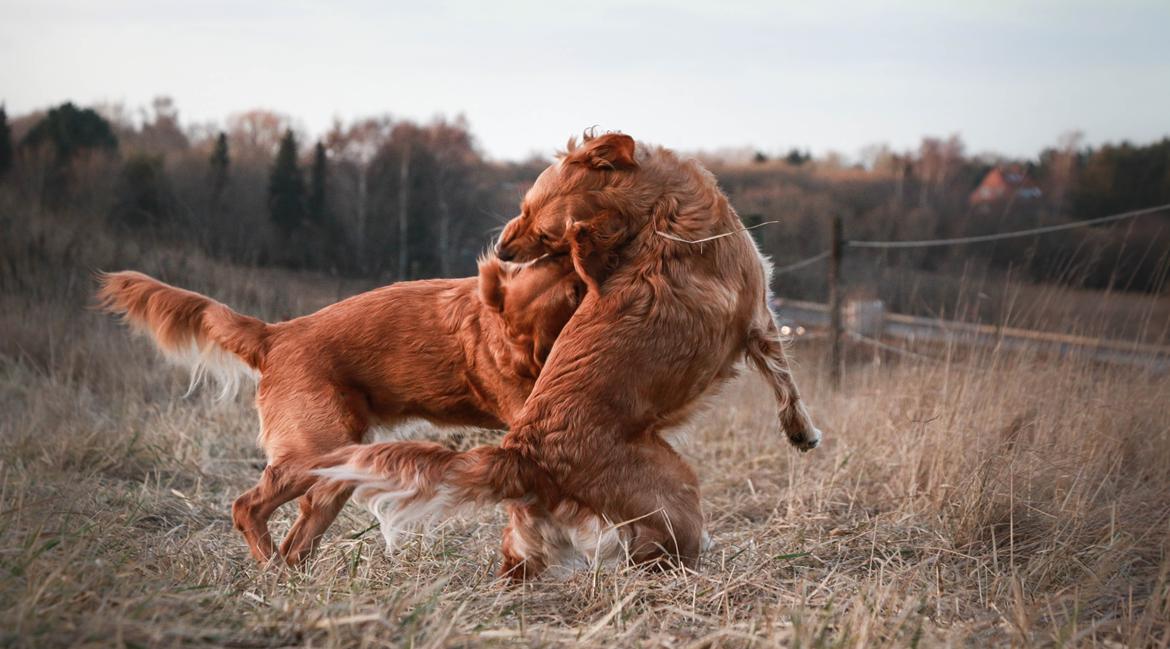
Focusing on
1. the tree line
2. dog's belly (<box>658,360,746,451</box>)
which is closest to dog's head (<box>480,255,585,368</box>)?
dog's belly (<box>658,360,746,451</box>)

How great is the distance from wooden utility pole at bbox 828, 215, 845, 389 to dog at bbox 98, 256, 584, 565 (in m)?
5.47

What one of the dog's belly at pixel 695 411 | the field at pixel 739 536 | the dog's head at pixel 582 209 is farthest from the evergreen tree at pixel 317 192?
the dog's belly at pixel 695 411

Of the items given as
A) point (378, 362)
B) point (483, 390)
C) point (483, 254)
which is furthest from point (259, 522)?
point (483, 254)

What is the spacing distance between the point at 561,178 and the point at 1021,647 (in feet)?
6.57

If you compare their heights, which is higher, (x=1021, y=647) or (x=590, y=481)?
(x=590, y=481)

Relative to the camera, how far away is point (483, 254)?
11.4 ft

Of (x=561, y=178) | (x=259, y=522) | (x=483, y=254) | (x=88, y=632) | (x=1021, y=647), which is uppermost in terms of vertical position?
(x=561, y=178)

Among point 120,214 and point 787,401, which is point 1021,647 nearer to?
point 787,401

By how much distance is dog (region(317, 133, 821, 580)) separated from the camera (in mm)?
2584

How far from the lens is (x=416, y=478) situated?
2.49m

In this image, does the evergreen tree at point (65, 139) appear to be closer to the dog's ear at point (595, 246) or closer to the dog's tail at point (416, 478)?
the dog's ear at point (595, 246)

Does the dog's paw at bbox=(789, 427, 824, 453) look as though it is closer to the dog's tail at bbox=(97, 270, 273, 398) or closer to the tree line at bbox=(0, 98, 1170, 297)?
the dog's tail at bbox=(97, 270, 273, 398)

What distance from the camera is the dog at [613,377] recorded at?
8.48ft

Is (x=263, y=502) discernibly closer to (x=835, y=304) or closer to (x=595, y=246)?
(x=595, y=246)
